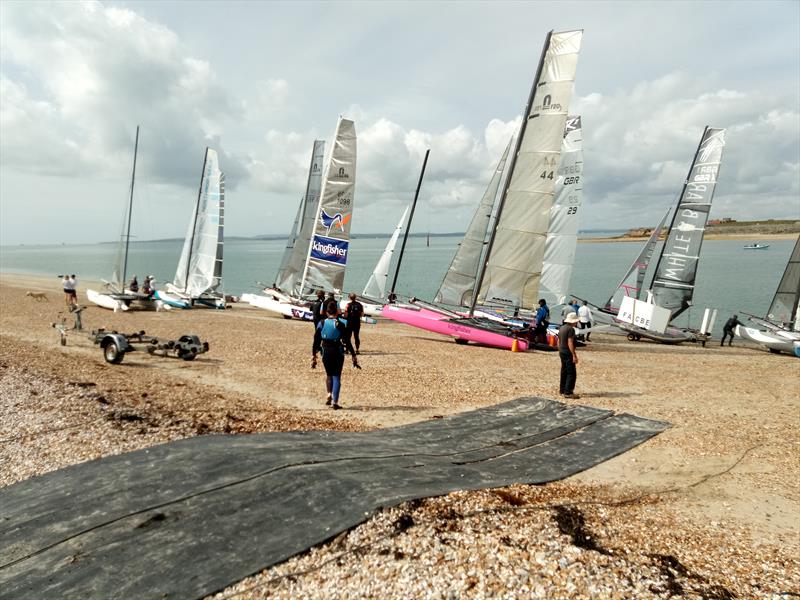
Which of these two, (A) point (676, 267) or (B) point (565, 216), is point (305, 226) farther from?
(A) point (676, 267)

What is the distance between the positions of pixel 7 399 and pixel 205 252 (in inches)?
872

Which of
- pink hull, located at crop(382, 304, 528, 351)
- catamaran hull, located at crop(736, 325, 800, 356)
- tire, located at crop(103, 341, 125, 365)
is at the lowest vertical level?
tire, located at crop(103, 341, 125, 365)

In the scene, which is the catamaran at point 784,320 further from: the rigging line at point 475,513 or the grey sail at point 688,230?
the rigging line at point 475,513

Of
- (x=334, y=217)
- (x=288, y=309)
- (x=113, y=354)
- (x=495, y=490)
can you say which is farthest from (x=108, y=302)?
(x=495, y=490)

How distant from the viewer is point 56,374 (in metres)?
11.5

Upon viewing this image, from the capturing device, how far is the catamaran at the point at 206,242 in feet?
101

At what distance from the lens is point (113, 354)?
43.1 feet

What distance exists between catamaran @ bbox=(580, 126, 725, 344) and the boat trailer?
801 inches

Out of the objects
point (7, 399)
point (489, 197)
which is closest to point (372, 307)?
point (489, 197)

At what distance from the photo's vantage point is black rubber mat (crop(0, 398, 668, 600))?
4176mm

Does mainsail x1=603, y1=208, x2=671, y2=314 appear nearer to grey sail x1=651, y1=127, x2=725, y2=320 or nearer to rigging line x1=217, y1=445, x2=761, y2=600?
grey sail x1=651, y1=127, x2=725, y2=320

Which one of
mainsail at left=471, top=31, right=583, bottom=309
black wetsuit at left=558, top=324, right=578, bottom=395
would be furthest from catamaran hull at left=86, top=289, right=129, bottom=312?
black wetsuit at left=558, top=324, right=578, bottom=395

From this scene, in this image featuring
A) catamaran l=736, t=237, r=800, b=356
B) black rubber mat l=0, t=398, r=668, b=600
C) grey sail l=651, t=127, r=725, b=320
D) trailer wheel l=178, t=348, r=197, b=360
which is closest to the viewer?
black rubber mat l=0, t=398, r=668, b=600

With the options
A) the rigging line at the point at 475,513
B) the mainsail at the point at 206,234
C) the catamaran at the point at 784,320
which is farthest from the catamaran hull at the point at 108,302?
the catamaran at the point at 784,320
